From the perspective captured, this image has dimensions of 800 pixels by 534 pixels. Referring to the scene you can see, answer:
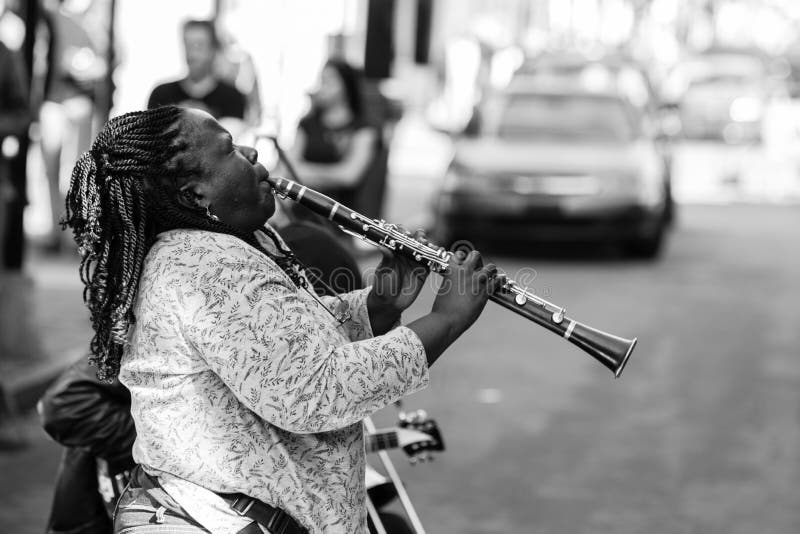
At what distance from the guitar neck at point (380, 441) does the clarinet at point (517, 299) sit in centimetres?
68

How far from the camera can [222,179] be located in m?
2.44

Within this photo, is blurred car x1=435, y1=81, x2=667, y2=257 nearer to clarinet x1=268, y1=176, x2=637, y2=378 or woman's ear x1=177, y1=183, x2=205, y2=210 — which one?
clarinet x1=268, y1=176, x2=637, y2=378

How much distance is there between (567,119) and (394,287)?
11.4 meters

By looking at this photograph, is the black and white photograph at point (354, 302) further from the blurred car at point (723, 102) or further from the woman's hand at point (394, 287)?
the blurred car at point (723, 102)

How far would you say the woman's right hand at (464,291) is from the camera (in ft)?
8.10

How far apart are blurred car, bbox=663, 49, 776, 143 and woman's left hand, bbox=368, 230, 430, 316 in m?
26.5

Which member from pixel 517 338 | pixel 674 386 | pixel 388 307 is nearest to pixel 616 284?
pixel 517 338

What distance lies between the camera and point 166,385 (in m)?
2.40

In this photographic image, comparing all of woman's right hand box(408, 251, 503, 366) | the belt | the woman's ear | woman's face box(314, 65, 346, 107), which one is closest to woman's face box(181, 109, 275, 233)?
the woman's ear

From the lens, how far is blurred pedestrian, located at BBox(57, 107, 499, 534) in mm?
2299

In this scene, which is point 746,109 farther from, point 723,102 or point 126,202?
point 126,202

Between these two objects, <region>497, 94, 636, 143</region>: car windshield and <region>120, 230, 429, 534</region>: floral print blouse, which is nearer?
<region>120, 230, 429, 534</region>: floral print blouse

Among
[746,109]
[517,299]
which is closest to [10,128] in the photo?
[517,299]

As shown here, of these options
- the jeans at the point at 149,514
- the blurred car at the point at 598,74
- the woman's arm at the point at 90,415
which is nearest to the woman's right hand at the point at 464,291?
the jeans at the point at 149,514
